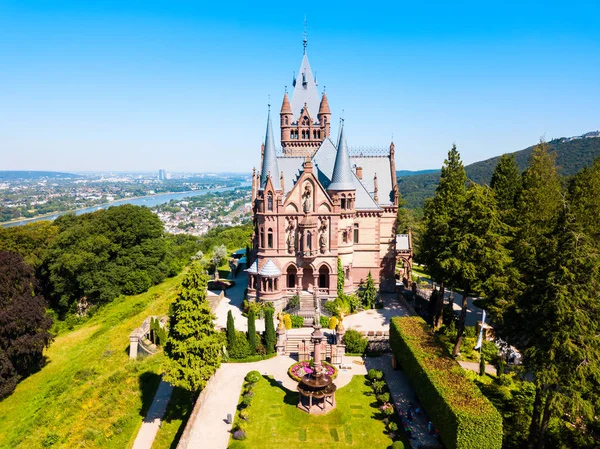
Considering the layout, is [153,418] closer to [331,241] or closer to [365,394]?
[365,394]

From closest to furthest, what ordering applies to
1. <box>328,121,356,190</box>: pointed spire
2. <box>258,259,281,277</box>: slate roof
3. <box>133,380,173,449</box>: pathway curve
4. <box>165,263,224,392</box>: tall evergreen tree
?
1. <box>133,380,173,449</box>: pathway curve
2. <box>165,263,224,392</box>: tall evergreen tree
3. <box>258,259,281,277</box>: slate roof
4. <box>328,121,356,190</box>: pointed spire

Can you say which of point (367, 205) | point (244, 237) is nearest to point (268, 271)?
point (367, 205)

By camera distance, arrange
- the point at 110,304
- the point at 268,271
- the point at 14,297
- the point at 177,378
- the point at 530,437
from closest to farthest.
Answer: the point at 530,437 → the point at 177,378 → the point at 14,297 → the point at 268,271 → the point at 110,304

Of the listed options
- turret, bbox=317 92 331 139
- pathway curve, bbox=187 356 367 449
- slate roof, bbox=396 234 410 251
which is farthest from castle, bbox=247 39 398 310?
pathway curve, bbox=187 356 367 449

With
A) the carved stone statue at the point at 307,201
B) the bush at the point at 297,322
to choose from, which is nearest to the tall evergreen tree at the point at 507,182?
the carved stone statue at the point at 307,201

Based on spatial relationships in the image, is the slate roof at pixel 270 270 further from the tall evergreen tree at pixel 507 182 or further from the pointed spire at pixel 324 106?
the tall evergreen tree at pixel 507 182

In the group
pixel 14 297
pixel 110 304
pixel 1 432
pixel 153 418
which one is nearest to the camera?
pixel 153 418

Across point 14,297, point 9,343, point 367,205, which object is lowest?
point 9,343

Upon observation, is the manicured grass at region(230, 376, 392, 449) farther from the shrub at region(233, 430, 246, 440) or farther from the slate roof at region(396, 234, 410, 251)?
the slate roof at region(396, 234, 410, 251)
